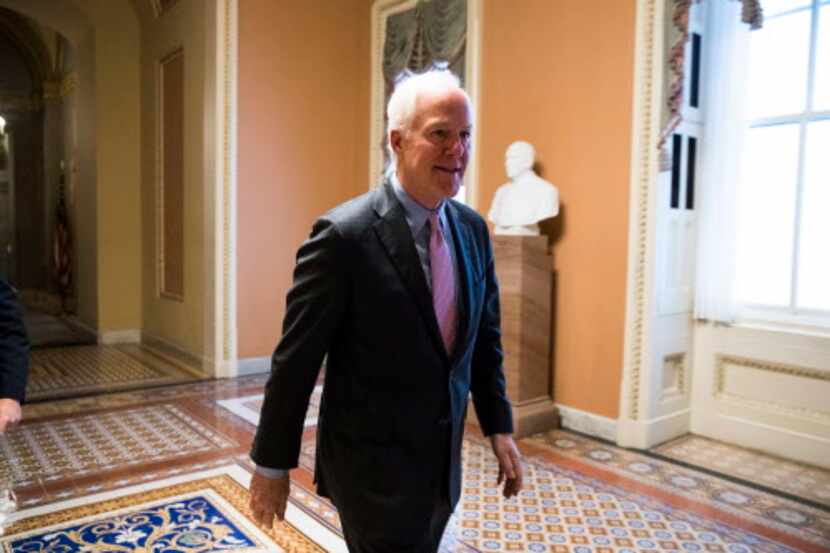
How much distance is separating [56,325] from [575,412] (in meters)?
6.52

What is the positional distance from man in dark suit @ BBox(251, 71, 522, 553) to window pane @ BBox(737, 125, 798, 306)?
10.0 feet

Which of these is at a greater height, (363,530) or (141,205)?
(141,205)

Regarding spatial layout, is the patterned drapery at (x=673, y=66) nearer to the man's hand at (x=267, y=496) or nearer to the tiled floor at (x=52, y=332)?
the man's hand at (x=267, y=496)

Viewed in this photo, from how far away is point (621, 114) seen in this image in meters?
3.82

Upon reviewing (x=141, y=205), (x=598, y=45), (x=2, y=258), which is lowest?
(x=2, y=258)

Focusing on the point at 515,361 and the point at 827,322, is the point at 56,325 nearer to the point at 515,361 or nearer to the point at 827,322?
the point at 515,361

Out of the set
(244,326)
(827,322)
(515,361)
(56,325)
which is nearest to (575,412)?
(515,361)

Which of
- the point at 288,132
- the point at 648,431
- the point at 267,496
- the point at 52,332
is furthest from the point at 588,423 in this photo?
the point at 52,332

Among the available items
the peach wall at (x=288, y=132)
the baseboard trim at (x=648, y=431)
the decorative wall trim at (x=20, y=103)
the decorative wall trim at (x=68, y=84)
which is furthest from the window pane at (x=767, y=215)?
the decorative wall trim at (x=20, y=103)

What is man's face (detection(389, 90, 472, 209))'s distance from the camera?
1268 mm

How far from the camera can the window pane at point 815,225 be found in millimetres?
3523

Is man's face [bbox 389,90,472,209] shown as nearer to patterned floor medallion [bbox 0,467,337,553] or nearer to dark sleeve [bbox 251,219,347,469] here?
dark sleeve [bbox 251,219,347,469]

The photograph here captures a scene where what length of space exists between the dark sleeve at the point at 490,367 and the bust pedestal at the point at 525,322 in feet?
7.69

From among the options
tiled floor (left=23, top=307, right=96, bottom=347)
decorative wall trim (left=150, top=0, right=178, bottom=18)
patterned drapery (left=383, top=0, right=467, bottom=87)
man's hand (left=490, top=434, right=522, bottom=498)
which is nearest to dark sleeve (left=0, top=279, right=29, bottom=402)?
man's hand (left=490, top=434, right=522, bottom=498)
